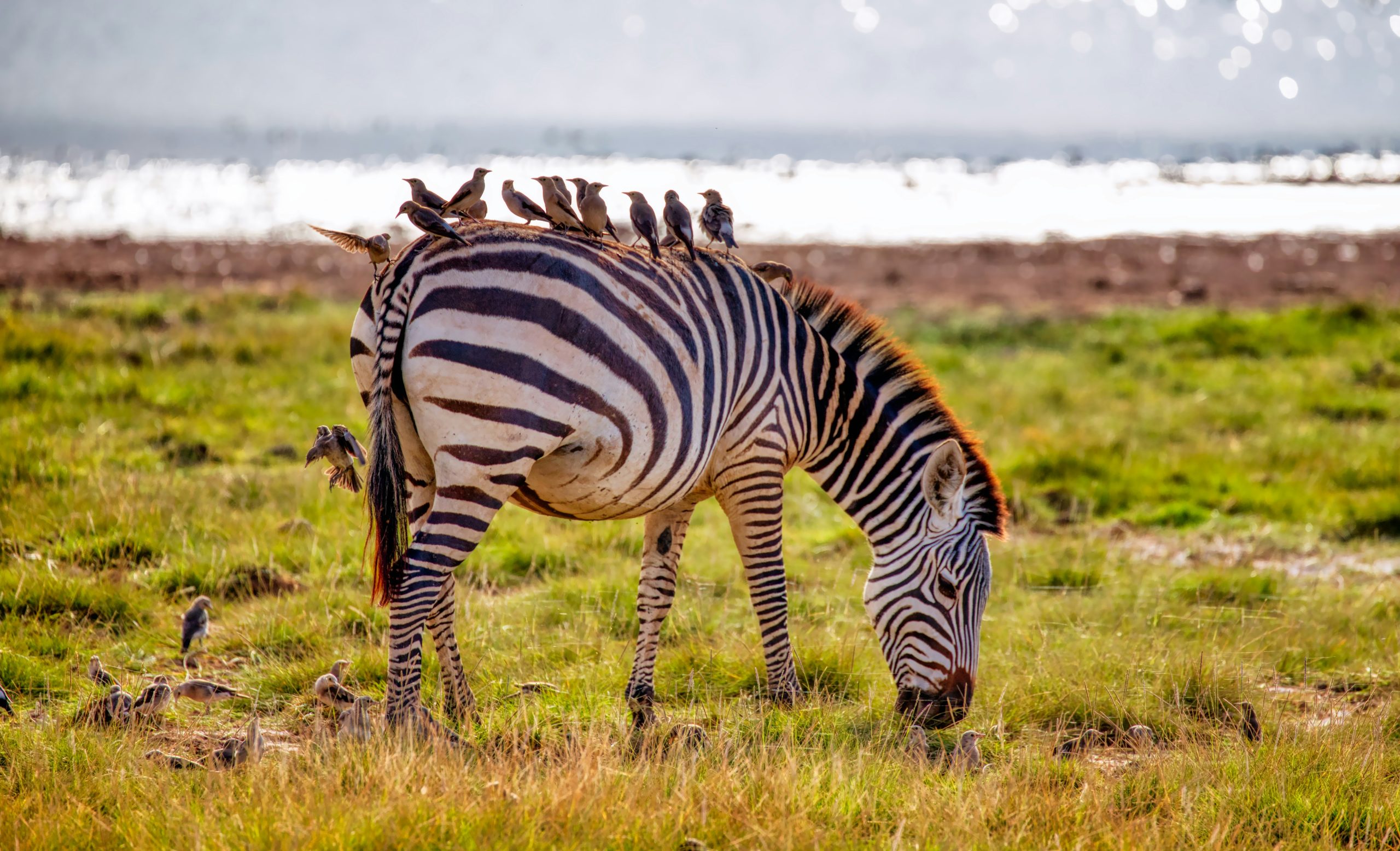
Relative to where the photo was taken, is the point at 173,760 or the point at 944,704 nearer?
the point at 173,760

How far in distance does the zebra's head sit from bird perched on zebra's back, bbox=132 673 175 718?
3.25 meters

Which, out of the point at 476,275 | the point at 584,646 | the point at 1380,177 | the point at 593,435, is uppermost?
the point at 1380,177

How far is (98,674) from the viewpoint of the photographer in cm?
544

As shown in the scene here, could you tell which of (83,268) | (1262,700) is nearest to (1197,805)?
(1262,700)

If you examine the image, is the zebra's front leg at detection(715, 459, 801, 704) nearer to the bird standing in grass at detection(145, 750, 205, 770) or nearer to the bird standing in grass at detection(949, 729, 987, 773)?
the bird standing in grass at detection(949, 729, 987, 773)

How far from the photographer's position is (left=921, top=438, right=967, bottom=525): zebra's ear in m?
5.16

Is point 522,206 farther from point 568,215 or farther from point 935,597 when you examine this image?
point 935,597

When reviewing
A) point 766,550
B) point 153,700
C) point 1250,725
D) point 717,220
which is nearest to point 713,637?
point 766,550

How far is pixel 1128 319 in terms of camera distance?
18.1m

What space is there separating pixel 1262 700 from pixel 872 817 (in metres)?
2.75

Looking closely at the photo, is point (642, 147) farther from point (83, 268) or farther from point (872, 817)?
point (872, 817)

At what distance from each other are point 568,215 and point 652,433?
3.94 ft

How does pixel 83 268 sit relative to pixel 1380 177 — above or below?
below

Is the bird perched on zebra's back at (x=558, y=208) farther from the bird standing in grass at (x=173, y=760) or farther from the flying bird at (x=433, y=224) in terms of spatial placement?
the bird standing in grass at (x=173, y=760)
